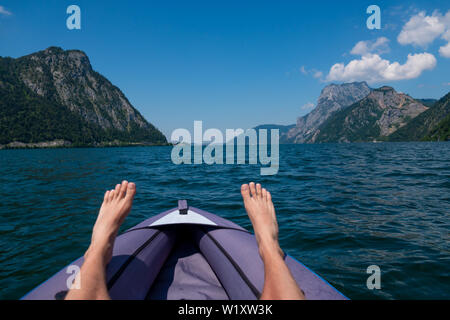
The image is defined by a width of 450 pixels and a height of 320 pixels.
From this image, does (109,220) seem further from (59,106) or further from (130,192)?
(59,106)

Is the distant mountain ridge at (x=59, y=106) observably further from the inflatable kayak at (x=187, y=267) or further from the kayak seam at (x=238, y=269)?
A: the kayak seam at (x=238, y=269)

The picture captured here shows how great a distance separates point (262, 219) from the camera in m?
2.80

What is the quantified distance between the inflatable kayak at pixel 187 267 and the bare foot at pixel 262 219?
183 mm

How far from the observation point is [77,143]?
116 metres

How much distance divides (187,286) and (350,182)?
354 inches

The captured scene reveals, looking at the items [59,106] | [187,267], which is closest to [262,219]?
[187,267]

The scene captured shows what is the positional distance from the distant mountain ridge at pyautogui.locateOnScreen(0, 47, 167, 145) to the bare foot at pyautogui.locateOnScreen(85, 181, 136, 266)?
13237 cm

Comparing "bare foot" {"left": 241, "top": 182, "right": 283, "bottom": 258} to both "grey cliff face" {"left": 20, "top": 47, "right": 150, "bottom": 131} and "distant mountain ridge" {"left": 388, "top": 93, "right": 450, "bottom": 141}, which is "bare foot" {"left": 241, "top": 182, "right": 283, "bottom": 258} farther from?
"grey cliff face" {"left": 20, "top": 47, "right": 150, "bottom": 131}

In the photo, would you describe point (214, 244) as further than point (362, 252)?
No

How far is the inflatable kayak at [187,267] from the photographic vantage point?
74.0 inches

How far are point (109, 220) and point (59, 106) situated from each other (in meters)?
200
